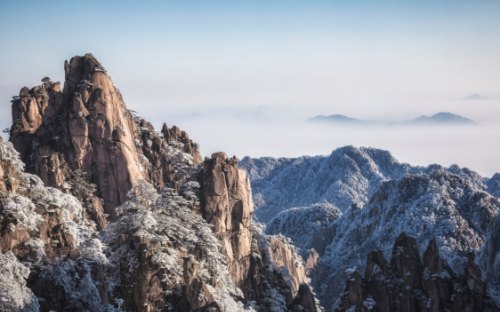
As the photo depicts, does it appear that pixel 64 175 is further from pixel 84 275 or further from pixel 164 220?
pixel 84 275

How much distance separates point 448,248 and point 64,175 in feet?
385

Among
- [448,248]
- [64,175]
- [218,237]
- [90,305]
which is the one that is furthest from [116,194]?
[448,248]

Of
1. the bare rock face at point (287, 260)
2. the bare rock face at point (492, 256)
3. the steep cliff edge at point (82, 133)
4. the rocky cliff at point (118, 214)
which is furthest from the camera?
the bare rock face at point (492, 256)

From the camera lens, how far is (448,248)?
180750 millimetres

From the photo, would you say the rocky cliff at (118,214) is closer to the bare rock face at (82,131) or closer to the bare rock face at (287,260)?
the bare rock face at (82,131)

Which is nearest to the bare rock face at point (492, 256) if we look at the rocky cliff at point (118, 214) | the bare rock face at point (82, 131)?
the rocky cliff at point (118, 214)

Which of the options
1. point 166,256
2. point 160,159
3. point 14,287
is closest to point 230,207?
point 160,159

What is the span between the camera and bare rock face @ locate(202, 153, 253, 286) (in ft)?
313

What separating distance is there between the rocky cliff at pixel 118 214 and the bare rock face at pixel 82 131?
5.2 inches

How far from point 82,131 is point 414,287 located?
173 feet

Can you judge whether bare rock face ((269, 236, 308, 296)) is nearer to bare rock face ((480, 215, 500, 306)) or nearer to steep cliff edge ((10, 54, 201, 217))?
steep cliff edge ((10, 54, 201, 217))

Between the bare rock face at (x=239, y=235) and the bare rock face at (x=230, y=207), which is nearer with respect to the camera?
the bare rock face at (x=230, y=207)

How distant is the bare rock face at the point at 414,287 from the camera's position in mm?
107750

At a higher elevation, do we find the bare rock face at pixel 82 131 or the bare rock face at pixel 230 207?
the bare rock face at pixel 82 131
